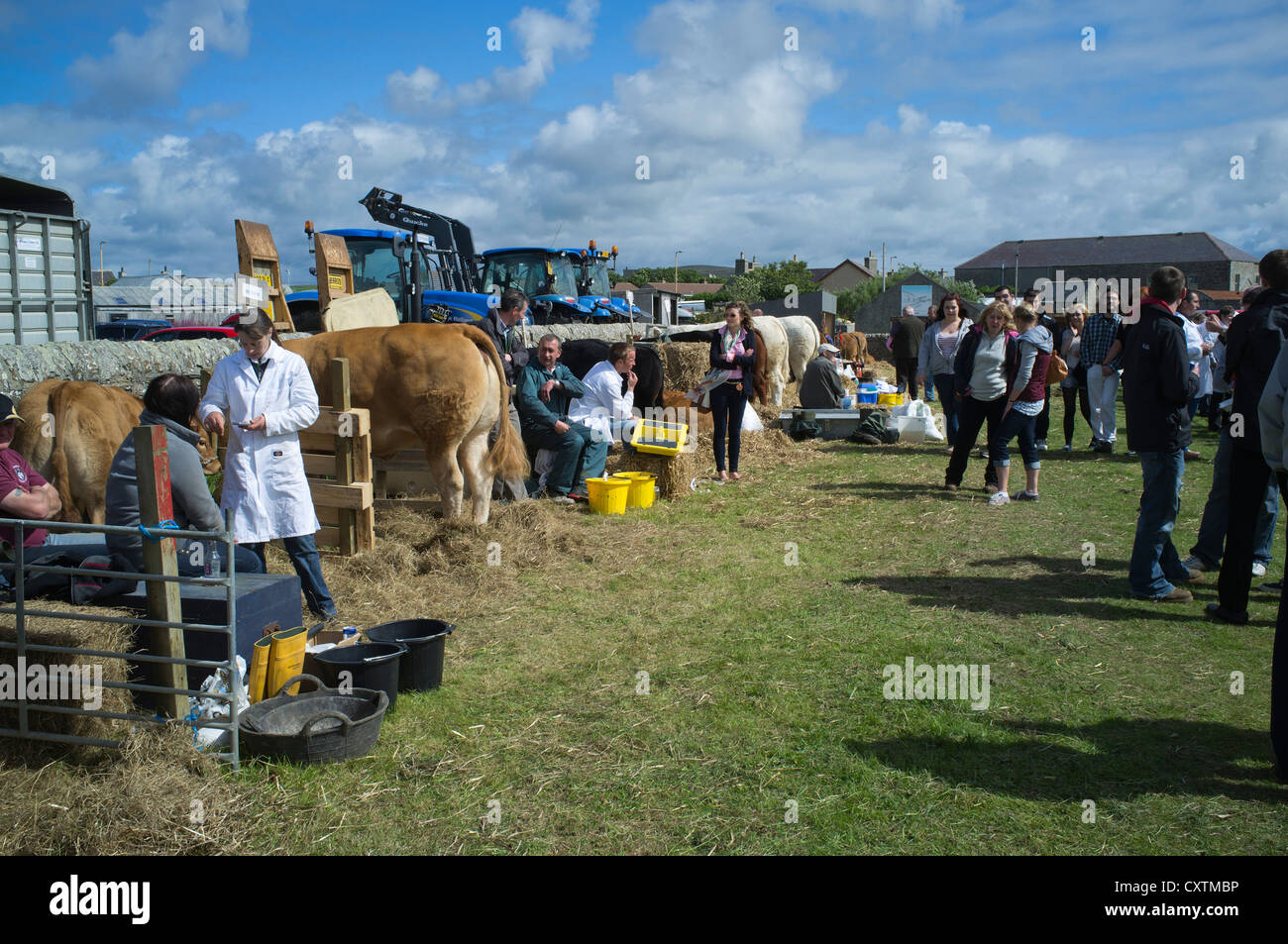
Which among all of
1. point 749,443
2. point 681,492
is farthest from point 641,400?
point 681,492

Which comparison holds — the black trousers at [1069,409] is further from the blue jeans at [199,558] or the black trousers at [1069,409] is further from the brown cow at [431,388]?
the blue jeans at [199,558]

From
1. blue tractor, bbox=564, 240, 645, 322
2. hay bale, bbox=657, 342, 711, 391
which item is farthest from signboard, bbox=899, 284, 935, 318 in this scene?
hay bale, bbox=657, 342, 711, 391

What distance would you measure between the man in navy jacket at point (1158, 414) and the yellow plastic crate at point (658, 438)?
173 inches

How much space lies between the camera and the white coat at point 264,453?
16.4 feet

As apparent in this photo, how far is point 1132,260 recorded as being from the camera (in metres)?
75.1

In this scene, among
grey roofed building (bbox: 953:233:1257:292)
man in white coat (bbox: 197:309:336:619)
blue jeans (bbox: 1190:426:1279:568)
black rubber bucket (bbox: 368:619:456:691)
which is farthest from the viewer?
grey roofed building (bbox: 953:233:1257:292)

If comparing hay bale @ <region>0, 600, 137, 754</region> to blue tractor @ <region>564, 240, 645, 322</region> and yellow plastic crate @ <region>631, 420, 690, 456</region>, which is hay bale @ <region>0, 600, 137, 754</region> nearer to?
yellow plastic crate @ <region>631, 420, 690, 456</region>

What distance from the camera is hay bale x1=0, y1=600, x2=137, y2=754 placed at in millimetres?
3527

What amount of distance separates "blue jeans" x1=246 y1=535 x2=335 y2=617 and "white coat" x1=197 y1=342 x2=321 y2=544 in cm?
8

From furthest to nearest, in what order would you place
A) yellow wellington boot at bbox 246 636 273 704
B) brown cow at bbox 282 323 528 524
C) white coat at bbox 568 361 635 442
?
white coat at bbox 568 361 635 442
brown cow at bbox 282 323 528 524
yellow wellington boot at bbox 246 636 273 704

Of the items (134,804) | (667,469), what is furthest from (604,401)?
(134,804)

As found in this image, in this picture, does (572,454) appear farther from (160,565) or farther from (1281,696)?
(1281,696)

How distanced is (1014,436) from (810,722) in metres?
5.88

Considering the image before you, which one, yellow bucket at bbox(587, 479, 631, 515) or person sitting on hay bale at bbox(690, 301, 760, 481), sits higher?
person sitting on hay bale at bbox(690, 301, 760, 481)
